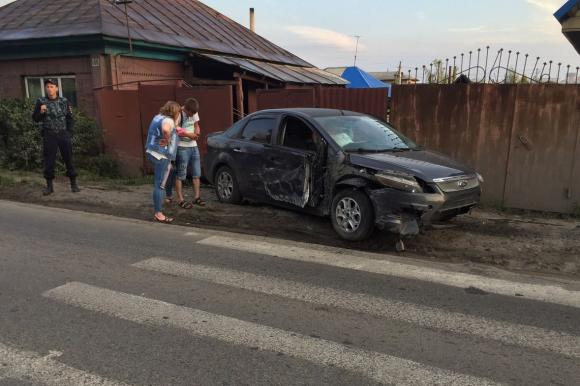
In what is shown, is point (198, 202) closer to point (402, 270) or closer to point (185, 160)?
point (185, 160)

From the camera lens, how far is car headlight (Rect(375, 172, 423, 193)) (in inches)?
227

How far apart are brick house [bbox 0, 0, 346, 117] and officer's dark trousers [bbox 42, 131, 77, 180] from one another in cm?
307

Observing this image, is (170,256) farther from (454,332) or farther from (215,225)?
(454,332)

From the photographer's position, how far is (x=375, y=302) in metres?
4.45

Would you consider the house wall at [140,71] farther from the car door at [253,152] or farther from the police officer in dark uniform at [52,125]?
the car door at [253,152]

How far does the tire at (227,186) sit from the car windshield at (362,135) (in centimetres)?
195

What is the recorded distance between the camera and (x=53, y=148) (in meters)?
9.31

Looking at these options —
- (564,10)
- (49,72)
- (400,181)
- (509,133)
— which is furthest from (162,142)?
(49,72)

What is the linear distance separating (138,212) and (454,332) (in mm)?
5745

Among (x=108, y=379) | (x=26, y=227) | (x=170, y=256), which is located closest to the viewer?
(x=108, y=379)

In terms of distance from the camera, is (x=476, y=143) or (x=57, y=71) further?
(x=57, y=71)

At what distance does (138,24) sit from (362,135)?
390 inches

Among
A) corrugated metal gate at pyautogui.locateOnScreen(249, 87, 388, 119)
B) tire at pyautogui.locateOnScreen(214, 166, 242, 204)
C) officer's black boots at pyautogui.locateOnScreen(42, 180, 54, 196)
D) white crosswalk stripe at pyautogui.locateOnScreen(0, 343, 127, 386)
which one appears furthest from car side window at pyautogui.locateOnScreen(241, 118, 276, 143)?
white crosswalk stripe at pyautogui.locateOnScreen(0, 343, 127, 386)

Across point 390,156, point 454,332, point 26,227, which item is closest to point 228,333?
point 454,332
